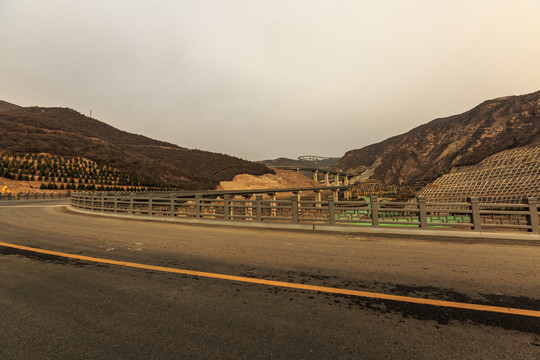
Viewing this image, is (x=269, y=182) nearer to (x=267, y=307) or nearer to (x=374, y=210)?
(x=374, y=210)

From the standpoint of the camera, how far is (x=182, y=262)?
5.55 meters

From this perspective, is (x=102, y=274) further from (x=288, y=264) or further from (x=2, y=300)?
(x=288, y=264)

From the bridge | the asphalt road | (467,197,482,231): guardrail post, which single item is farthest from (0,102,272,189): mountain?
(467,197,482,231): guardrail post

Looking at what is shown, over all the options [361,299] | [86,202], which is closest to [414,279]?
[361,299]

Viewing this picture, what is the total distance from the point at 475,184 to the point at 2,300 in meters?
44.9

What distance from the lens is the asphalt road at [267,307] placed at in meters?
2.48

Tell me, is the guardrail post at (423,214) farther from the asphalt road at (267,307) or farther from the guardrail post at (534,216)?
the guardrail post at (534,216)

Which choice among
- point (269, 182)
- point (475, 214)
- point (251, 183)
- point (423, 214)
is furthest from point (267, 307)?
point (269, 182)

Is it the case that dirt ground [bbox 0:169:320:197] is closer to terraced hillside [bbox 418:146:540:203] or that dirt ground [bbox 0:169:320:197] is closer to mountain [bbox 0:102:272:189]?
mountain [bbox 0:102:272:189]

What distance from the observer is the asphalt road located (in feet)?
8.14

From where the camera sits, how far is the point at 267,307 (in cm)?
339

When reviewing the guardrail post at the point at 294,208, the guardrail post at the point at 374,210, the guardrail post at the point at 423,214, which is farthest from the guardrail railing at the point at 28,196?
the guardrail post at the point at 423,214

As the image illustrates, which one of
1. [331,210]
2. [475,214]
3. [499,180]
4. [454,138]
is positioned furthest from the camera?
[454,138]

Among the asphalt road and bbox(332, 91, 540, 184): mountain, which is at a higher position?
bbox(332, 91, 540, 184): mountain
